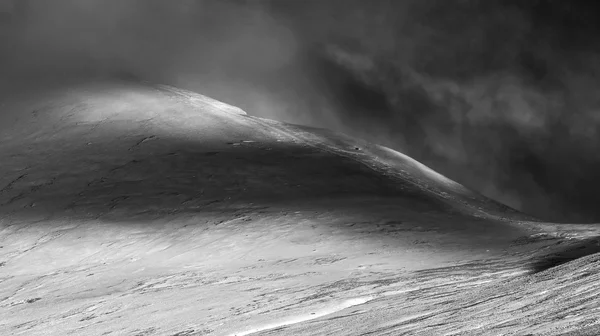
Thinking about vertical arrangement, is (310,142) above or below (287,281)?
above

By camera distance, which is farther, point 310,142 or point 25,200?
point 310,142

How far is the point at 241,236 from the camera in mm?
23797

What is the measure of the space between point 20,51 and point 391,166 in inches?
1275

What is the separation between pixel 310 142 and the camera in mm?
36906

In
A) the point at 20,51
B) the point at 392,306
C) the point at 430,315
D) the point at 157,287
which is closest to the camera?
the point at 430,315

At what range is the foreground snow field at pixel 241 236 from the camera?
35.5 ft

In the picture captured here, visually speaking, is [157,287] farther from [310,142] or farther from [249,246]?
[310,142]

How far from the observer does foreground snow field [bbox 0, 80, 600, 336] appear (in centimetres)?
1082

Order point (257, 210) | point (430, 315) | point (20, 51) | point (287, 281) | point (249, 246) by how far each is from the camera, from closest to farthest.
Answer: point (430, 315)
point (287, 281)
point (249, 246)
point (257, 210)
point (20, 51)

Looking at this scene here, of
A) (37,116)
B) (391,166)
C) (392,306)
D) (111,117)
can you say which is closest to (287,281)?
(392,306)

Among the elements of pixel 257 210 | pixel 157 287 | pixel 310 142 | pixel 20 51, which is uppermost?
pixel 20 51

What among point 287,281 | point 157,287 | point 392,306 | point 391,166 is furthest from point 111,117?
point 392,306

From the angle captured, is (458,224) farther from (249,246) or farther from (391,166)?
(391,166)

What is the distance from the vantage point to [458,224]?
24469 millimetres
